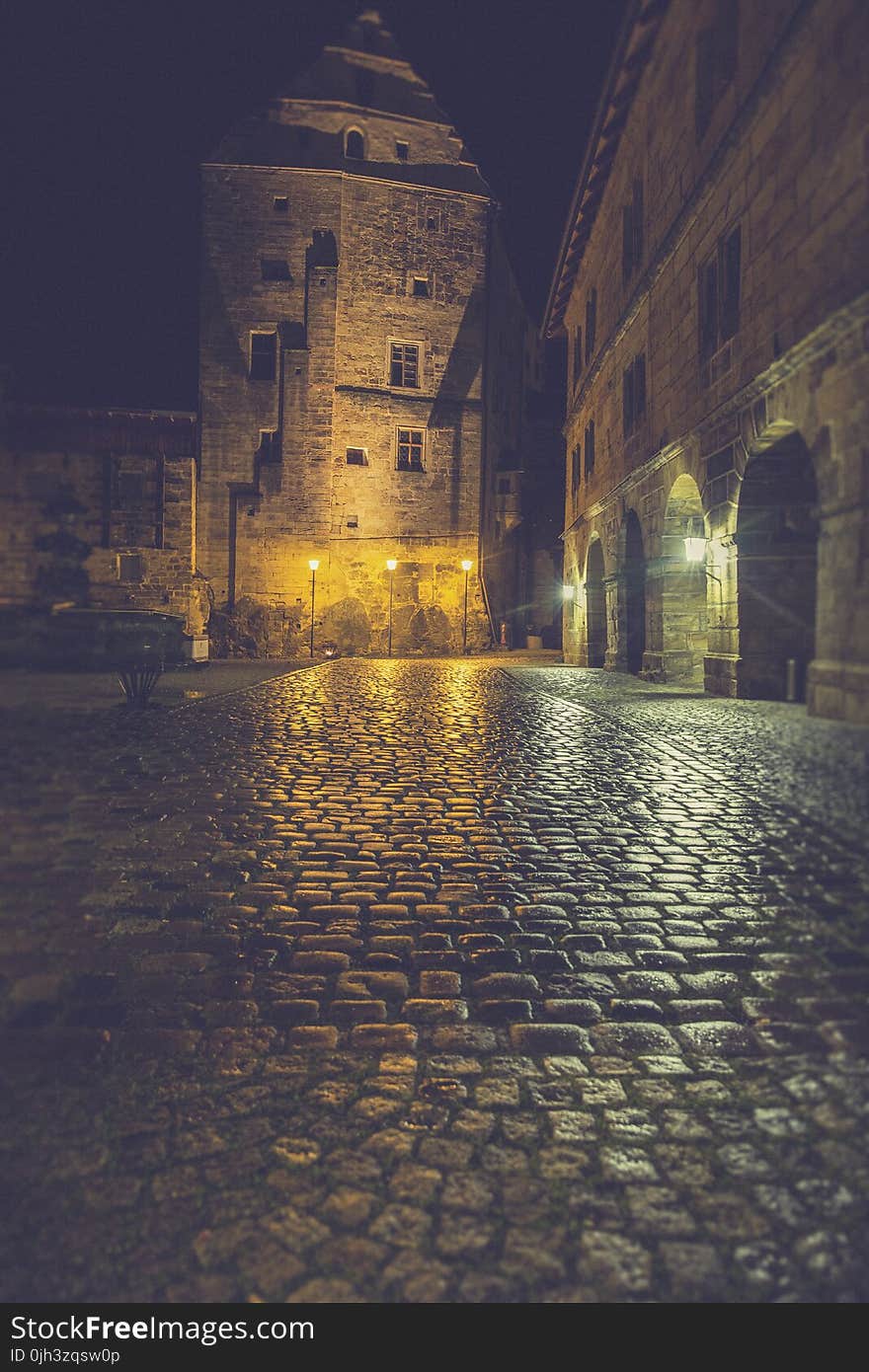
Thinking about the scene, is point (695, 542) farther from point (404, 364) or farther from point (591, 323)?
point (404, 364)

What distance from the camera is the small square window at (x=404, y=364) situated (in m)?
36.9

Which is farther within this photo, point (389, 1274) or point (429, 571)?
point (429, 571)

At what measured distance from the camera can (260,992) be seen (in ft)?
10.8

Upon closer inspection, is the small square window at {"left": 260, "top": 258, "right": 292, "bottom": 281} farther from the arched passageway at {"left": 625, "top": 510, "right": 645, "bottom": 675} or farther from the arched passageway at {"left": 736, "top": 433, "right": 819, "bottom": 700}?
the arched passageway at {"left": 736, "top": 433, "right": 819, "bottom": 700}

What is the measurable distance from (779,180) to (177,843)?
10062mm

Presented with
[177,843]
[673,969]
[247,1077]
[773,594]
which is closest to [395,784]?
[177,843]

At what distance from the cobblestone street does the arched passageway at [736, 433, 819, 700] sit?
16.9 ft

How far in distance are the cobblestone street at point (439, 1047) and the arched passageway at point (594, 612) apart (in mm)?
17603

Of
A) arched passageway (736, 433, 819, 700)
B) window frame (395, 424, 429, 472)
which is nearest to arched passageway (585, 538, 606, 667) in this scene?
arched passageway (736, 433, 819, 700)

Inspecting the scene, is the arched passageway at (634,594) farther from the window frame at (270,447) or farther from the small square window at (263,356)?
the small square window at (263,356)

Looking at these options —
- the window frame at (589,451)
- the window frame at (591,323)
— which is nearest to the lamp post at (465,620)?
the window frame at (589,451)

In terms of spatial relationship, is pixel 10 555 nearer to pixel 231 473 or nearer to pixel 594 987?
pixel 231 473

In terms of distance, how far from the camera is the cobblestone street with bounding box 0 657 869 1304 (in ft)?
6.26


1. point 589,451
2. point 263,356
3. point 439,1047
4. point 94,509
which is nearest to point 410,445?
point 263,356
